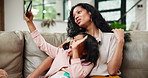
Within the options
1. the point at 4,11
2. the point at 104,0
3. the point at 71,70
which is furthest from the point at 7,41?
the point at 104,0

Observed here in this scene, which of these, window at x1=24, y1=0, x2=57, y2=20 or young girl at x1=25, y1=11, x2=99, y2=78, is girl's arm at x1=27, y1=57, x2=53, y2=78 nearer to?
young girl at x1=25, y1=11, x2=99, y2=78

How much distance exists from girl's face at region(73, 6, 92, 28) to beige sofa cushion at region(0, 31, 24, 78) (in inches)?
21.0

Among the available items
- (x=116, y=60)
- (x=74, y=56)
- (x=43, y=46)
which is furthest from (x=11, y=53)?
(x=116, y=60)

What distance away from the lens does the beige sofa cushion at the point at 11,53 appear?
1519 millimetres

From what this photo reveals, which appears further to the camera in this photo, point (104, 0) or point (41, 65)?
point (104, 0)

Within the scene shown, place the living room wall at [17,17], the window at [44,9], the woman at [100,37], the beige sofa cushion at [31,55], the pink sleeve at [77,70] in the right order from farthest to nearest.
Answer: the window at [44,9] < the living room wall at [17,17] < the beige sofa cushion at [31,55] < the woman at [100,37] < the pink sleeve at [77,70]

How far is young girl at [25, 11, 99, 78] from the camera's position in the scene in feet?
4.30

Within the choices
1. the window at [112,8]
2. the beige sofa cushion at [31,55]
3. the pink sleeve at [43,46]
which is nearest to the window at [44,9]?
the window at [112,8]

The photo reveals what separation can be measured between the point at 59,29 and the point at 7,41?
524 centimetres

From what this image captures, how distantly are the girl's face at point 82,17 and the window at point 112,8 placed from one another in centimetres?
520

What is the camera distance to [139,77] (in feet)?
5.02

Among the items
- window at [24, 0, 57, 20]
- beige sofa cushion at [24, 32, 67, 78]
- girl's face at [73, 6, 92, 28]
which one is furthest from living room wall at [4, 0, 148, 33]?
girl's face at [73, 6, 92, 28]

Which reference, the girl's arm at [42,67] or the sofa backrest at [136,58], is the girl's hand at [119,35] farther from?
the girl's arm at [42,67]

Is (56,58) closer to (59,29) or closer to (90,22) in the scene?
(90,22)
